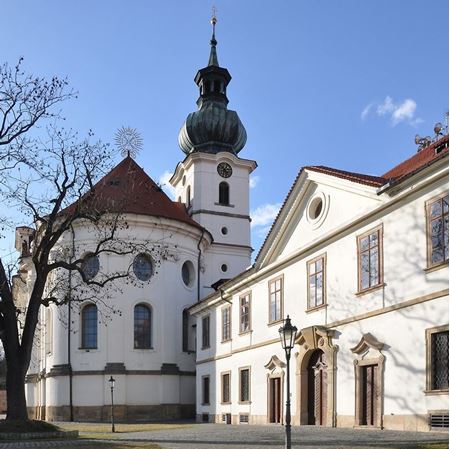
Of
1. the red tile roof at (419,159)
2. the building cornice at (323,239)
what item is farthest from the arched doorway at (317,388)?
the red tile roof at (419,159)

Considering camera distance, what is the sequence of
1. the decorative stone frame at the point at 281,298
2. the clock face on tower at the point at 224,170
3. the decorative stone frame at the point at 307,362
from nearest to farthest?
the decorative stone frame at the point at 307,362 < the decorative stone frame at the point at 281,298 < the clock face on tower at the point at 224,170

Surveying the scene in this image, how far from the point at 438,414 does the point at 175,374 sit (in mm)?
24334

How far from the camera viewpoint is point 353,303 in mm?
21062

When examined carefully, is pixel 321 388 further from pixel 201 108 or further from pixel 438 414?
pixel 201 108

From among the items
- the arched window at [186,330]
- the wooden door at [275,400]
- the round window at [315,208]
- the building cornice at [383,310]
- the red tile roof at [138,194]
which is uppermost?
the red tile roof at [138,194]

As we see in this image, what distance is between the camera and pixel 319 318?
76.4 feet

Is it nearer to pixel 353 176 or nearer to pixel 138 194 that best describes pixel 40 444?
pixel 353 176

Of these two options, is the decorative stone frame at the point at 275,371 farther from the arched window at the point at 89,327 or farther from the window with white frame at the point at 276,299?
the arched window at the point at 89,327

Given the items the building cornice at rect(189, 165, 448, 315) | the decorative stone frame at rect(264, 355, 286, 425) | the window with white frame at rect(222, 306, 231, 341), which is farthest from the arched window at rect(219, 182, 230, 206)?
the decorative stone frame at rect(264, 355, 286, 425)

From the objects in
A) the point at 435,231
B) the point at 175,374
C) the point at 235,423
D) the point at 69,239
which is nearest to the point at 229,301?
the point at 235,423

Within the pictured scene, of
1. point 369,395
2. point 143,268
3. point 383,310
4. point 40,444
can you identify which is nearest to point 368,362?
point 369,395

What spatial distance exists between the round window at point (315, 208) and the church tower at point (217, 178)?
67.6 feet

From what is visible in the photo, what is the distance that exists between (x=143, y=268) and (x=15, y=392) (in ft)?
64.2

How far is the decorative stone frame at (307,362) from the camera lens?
72.0 feet
